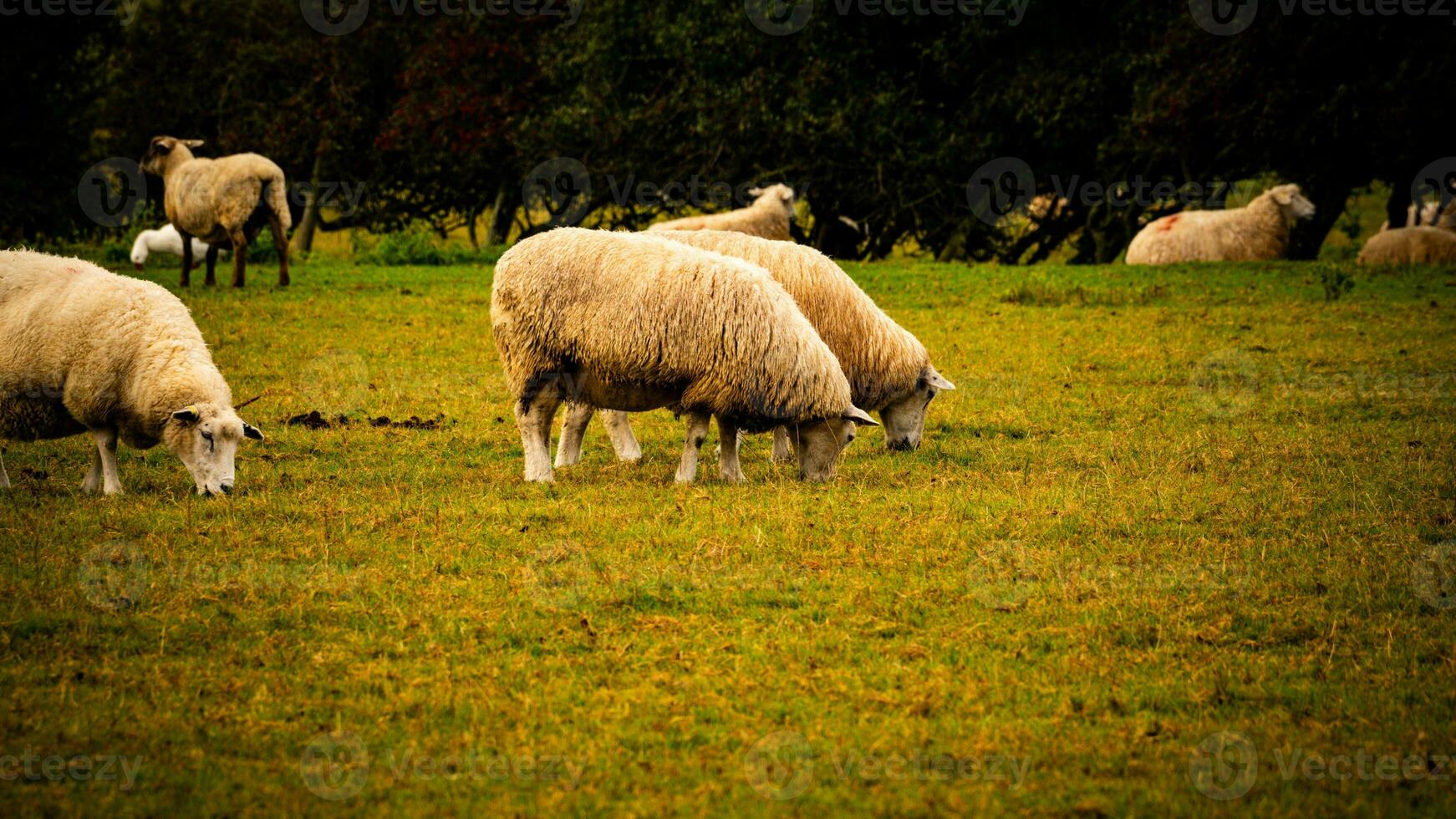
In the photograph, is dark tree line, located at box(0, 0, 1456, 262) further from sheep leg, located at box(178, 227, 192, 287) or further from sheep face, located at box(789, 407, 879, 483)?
sheep face, located at box(789, 407, 879, 483)

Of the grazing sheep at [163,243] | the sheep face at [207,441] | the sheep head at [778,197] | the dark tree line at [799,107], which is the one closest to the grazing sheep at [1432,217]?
the dark tree line at [799,107]

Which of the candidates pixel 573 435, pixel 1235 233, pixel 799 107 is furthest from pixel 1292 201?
pixel 573 435

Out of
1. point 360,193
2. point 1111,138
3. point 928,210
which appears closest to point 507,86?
point 360,193

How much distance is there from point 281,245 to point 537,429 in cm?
1236

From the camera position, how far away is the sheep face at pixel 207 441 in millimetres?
9188

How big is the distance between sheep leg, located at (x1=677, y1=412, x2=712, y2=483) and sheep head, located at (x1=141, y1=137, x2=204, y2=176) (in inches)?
539

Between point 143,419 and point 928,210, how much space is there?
889 inches

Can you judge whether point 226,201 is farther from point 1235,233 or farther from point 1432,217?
point 1432,217

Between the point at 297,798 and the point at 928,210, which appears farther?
the point at 928,210

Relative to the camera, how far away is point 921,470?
10.5m

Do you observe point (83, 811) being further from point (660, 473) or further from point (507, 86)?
point (507, 86)

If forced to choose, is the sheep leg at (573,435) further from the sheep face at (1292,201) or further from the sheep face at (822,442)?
the sheep face at (1292,201)

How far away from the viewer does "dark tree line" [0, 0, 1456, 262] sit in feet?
80.3

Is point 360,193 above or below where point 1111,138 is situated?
below
